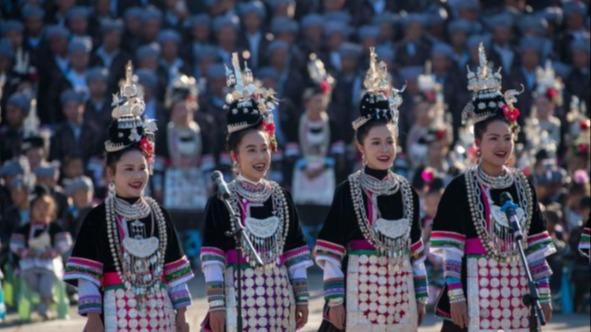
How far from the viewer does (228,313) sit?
1016 cm

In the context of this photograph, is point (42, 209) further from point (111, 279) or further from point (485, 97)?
point (485, 97)

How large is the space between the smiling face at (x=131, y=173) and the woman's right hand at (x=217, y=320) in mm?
853

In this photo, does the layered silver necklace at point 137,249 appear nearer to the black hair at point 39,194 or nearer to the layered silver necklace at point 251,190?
the layered silver necklace at point 251,190

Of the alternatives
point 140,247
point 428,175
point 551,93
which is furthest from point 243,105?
point 551,93

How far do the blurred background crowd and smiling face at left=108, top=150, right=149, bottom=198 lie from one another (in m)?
5.53

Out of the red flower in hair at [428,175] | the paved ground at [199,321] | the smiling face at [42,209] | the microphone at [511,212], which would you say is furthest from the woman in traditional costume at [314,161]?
the microphone at [511,212]

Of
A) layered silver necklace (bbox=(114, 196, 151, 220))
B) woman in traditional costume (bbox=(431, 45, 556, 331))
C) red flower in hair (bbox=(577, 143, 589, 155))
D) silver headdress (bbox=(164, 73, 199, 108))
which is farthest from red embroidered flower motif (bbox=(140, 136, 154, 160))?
red flower in hair (bbox=(577, 143, 589, 155))

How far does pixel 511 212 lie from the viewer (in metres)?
9.83

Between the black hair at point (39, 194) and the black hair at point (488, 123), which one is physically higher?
the black hair at point (39, 194)

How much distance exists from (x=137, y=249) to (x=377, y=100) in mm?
1761

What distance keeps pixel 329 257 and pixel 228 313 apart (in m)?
0.71

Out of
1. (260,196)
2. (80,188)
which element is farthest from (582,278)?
(260,196)

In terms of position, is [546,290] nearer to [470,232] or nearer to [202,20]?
[470,232]

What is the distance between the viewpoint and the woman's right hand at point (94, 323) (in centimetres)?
991
